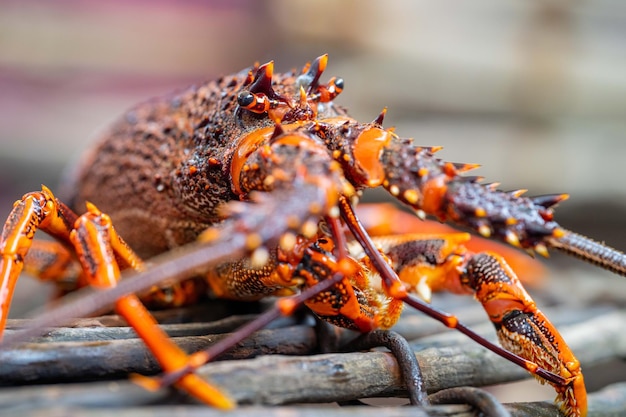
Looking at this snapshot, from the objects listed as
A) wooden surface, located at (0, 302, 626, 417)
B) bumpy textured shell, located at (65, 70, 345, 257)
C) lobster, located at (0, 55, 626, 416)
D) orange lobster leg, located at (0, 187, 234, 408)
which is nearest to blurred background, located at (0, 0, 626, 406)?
bumpy textured shell, located at (65, 70, 345, 257)

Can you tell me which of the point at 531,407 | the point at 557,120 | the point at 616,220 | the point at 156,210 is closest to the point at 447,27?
the point at 557,120

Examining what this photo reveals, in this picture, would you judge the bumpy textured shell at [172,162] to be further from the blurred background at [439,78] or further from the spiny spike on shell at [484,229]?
the blurred background at [439,78]

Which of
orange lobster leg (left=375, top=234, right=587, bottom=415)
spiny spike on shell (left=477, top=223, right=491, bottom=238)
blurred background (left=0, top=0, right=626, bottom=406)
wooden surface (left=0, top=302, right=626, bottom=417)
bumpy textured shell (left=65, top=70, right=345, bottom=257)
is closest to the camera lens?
wooden surface (left=0, top=302, right=626, bottom=417)

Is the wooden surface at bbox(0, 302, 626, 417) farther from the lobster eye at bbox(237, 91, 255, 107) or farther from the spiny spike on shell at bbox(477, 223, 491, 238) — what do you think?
the lobster eye at bbox(237, 91, 255, 107)

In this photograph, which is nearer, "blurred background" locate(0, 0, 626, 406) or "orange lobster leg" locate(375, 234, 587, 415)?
"orange lobster leg" locate(375, 234, 587, 415)

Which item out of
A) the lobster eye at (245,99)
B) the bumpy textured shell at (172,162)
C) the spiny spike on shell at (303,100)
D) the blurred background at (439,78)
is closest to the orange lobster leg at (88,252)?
the bumpy textured shell at (172,162)

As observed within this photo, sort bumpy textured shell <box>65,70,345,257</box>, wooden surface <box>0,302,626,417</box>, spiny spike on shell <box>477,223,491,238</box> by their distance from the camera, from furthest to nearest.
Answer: bumpy textured shell <box>65,70,345,257</box> < spiny spike on shell <box>477,223,491,238</box> < wooden surface <box>0,302,626,417</box>

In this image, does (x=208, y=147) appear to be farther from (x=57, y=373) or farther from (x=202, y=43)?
(x=202, y=43)
